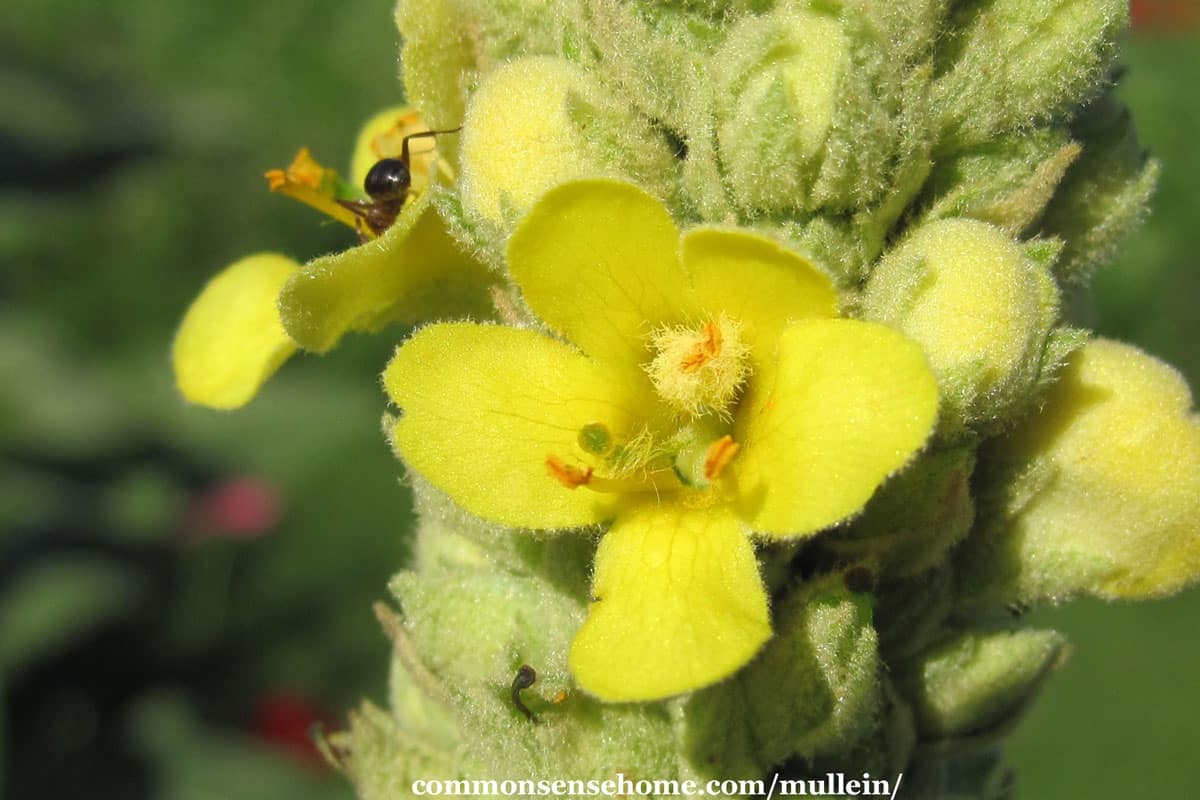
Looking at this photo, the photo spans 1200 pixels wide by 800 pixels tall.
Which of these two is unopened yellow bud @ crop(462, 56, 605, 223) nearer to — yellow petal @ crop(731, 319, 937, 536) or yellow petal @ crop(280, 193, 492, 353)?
yellow petal @ crop(280, 193, 492, 353)

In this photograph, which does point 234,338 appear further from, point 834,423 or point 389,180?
point 834,423

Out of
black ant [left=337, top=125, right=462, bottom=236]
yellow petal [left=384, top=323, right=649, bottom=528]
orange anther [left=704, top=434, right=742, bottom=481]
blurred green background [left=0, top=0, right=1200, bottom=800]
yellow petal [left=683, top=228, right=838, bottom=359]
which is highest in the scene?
black ant [left=337, top=125, right=462, bottom=236]

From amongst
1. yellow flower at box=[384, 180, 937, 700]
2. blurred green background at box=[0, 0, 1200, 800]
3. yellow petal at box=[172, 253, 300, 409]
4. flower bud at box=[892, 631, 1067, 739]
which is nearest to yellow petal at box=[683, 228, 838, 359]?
yellow flower at box=[384, 180, 937, 700]

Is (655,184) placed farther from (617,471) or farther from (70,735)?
(70,735)

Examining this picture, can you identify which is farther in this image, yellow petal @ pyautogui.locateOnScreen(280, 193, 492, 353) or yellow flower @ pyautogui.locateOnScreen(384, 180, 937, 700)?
yellow petal @ pyautogui.locateOnScreen(280, 193, 492, 353)

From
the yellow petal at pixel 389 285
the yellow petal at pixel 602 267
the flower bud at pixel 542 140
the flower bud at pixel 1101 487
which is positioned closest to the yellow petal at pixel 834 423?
the yellow petal at pixel 602 267

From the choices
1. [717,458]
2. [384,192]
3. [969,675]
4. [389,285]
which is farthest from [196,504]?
[717,458]

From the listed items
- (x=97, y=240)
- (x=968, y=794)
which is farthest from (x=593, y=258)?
(x=97, y=240)
